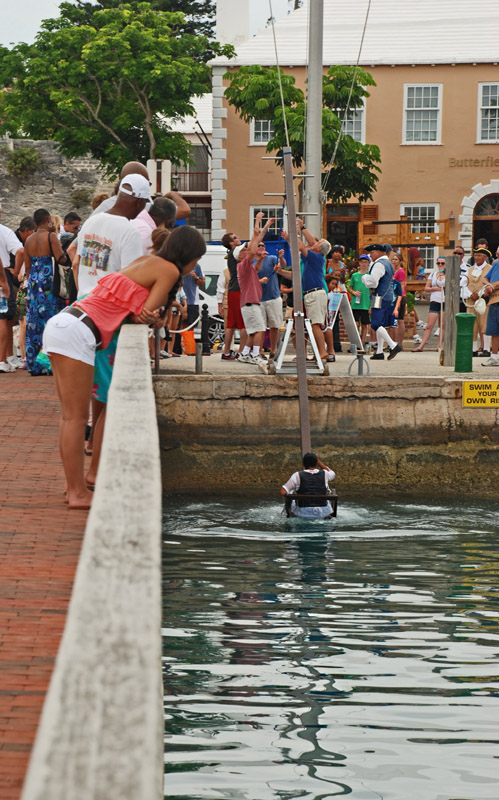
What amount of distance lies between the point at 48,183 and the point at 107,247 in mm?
39933

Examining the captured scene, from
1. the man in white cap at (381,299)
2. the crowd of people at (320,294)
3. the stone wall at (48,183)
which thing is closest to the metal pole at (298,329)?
the crowd of people at (320,294)

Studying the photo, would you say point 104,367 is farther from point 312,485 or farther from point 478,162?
point 478,162

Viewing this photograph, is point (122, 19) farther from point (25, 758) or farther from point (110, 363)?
point (25, 758)

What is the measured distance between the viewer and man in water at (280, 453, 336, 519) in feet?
38.3

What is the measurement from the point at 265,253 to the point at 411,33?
21.6 m

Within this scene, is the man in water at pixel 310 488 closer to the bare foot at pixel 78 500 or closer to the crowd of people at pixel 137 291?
the crowd of people at pixel 137 291

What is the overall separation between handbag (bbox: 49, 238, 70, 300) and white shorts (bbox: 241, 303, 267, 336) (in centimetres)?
311

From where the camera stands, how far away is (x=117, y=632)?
6.96 feet

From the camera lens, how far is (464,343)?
15.2m

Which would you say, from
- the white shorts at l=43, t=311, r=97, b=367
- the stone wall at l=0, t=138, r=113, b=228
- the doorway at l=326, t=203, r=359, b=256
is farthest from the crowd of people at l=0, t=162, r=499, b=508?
Result: the stone wall at l=0, t=138, r=113, b=228

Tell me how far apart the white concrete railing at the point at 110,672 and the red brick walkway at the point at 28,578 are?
786mm

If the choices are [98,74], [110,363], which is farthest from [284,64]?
[110,363]

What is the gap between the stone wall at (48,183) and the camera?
149ft

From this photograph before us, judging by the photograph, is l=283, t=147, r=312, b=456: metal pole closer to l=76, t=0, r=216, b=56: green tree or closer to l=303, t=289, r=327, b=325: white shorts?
l=303, t=289, r=327, b=325: white shorts
